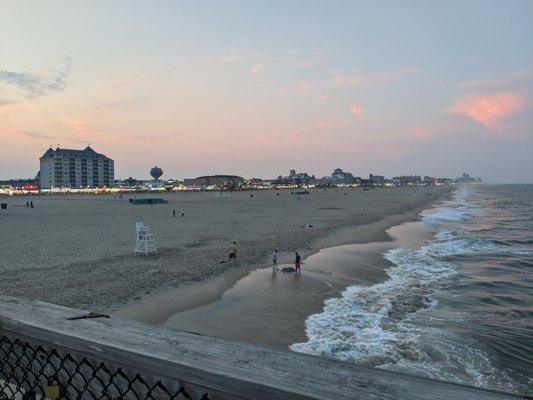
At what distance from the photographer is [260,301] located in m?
16.5

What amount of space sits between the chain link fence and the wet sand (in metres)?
9.76

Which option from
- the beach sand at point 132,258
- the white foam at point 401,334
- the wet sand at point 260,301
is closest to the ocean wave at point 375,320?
the white foam at point 401,334

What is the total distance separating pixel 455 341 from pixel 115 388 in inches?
491

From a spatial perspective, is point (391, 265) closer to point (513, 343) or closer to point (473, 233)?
point (513, 343)

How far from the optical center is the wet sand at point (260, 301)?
1332 centimetres

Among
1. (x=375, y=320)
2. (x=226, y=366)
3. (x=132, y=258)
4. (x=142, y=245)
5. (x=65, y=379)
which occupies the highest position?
(x=226, y=366)

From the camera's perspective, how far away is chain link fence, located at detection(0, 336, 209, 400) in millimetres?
1766

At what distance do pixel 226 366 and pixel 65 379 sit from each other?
41.5 inches

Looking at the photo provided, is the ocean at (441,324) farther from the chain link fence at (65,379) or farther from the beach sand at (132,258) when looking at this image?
the chain link fence at (65,379)

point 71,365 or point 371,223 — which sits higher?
point 71,365

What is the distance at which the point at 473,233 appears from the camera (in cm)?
3888

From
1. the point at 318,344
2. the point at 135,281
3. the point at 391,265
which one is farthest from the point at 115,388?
the point at 391,265

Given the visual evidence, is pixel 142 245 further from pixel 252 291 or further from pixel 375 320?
pixel 375 320

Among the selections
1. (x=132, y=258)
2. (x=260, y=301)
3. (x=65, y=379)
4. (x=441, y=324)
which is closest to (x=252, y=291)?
(x=260, y=301)
